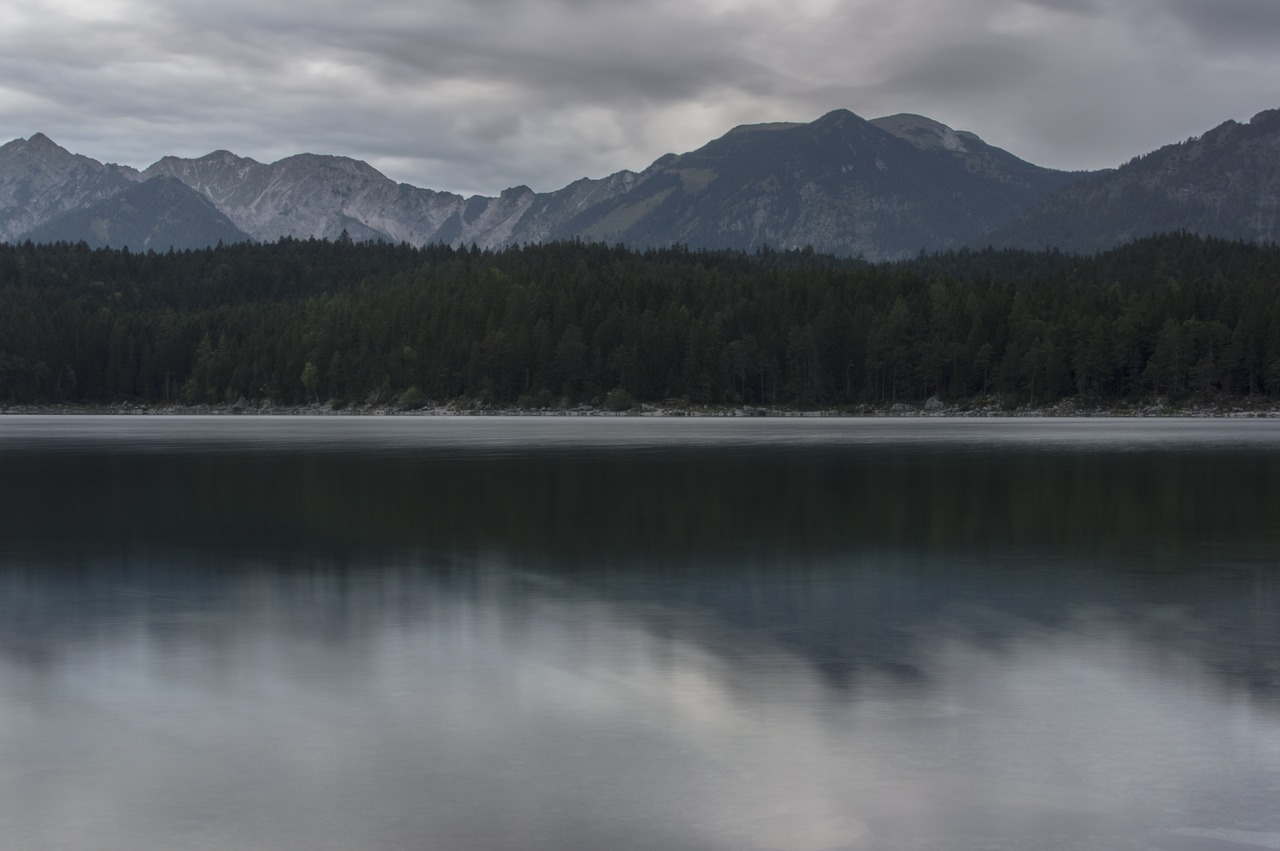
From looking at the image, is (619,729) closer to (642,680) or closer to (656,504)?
(642,680)

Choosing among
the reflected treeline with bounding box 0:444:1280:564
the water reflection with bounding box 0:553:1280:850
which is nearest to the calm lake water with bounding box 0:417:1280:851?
the water reflection with bounding box 0:553:1280:850

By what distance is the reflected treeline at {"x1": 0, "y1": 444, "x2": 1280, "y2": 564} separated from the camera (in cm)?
2944

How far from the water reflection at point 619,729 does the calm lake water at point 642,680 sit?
0.05 meters

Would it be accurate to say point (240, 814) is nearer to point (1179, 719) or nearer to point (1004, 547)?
point (1179, 719)

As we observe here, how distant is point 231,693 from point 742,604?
9030 mm

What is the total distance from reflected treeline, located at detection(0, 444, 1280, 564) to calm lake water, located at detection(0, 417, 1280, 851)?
0.33 metres

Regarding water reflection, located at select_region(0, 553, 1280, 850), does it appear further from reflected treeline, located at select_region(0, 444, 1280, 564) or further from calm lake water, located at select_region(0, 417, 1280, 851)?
reflected treeline, located at select_region(0, 444, 1280, 564)

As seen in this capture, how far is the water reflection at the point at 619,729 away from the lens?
965 centimetres

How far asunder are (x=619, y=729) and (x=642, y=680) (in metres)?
2.37

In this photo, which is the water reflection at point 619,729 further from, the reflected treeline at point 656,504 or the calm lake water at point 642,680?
the reflected treeline at point 656,504

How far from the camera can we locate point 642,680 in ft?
48.3

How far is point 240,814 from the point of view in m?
9.96

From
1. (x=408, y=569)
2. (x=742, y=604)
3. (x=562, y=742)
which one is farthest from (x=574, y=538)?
(x=562, y=742)

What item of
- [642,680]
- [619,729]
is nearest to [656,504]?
[642,680]
